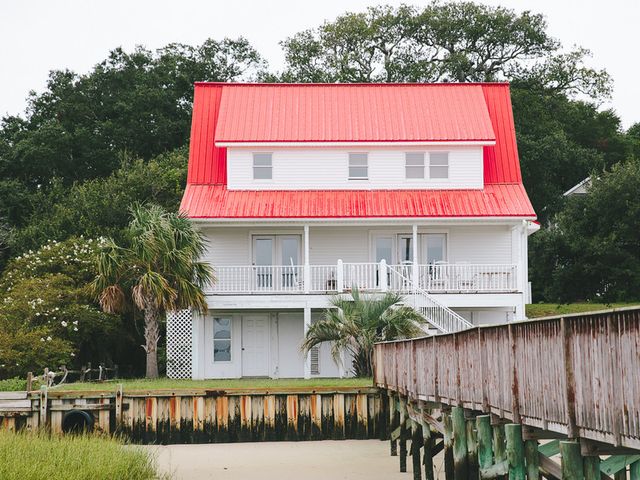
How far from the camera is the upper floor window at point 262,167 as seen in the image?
37938 mm

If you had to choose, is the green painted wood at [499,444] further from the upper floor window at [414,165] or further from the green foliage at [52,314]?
the upper floor window at [414,165]

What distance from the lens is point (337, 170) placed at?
3794cm

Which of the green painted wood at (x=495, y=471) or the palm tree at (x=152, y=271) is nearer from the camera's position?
the green painted wood at (x=495, y=471)

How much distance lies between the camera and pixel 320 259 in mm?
37438

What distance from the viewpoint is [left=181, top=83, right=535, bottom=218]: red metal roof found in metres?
35.8

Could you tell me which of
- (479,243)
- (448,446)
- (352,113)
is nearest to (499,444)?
(448,446)

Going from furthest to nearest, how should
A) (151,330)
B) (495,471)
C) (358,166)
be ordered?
(358,166) → (151,330) → (495,471)

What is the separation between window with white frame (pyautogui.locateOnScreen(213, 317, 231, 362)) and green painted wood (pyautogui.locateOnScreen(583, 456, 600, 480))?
25.7 m

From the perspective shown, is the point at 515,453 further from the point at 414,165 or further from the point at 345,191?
the point at 414,165

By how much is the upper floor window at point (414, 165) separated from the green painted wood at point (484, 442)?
23.5 metres

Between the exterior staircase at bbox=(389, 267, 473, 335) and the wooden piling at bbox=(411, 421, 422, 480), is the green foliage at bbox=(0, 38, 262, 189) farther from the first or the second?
the wooden piling at bbox=(411, 421, 422, 480)

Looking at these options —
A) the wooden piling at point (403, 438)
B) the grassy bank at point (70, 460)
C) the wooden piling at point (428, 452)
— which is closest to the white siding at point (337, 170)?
the wooden piling at point (403, 438)

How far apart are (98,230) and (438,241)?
1420cm

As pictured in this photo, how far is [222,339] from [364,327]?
24.7 ft
